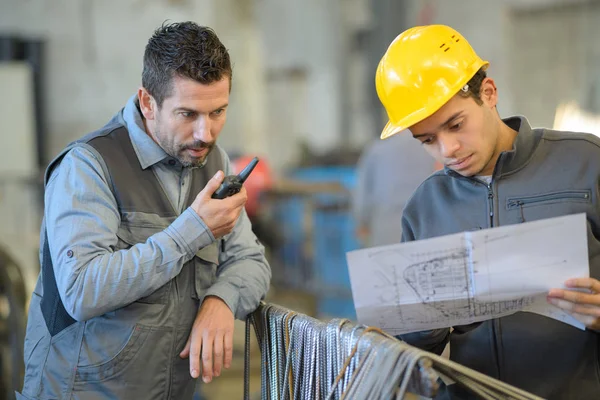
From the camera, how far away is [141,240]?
5.45 feet

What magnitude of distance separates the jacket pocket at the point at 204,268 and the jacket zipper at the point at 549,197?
0.71 m

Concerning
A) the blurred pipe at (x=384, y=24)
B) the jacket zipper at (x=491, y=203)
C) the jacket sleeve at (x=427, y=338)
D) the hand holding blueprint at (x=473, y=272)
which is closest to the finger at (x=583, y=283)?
the hand holding blueprint at (x=473, y=272)

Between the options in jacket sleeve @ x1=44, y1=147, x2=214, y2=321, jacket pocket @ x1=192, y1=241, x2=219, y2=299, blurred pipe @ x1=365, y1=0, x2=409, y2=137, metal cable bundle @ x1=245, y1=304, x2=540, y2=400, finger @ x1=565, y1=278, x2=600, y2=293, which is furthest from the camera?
blurred pipe @ x1=365, y1=0, x2=409, y2=137

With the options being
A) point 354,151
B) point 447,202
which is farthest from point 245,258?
point 354,151

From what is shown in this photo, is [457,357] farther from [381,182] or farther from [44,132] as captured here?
[44,132]

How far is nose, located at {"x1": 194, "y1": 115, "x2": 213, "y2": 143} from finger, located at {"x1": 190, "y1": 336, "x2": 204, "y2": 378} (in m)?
0.46

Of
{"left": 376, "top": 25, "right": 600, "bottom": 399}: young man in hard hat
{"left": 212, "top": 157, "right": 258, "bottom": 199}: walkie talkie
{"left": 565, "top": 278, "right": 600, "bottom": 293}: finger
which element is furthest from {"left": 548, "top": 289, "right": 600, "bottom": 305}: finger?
{"left": 212, "top": 157, "right": 258, "bottom": 199}: walkie talkie

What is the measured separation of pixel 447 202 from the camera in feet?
5.47

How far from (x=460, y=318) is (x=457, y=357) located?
0.67 ft

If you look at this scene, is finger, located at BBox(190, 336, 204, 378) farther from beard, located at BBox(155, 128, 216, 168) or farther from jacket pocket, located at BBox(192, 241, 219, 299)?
beard, located at BBox(155, 128, 216, 168)

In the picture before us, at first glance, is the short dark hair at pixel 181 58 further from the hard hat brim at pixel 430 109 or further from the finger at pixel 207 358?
the finger at pixel 207 358

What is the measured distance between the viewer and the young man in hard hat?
1.55 meters

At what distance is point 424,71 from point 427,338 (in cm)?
61

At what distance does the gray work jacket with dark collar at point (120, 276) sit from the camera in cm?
154
